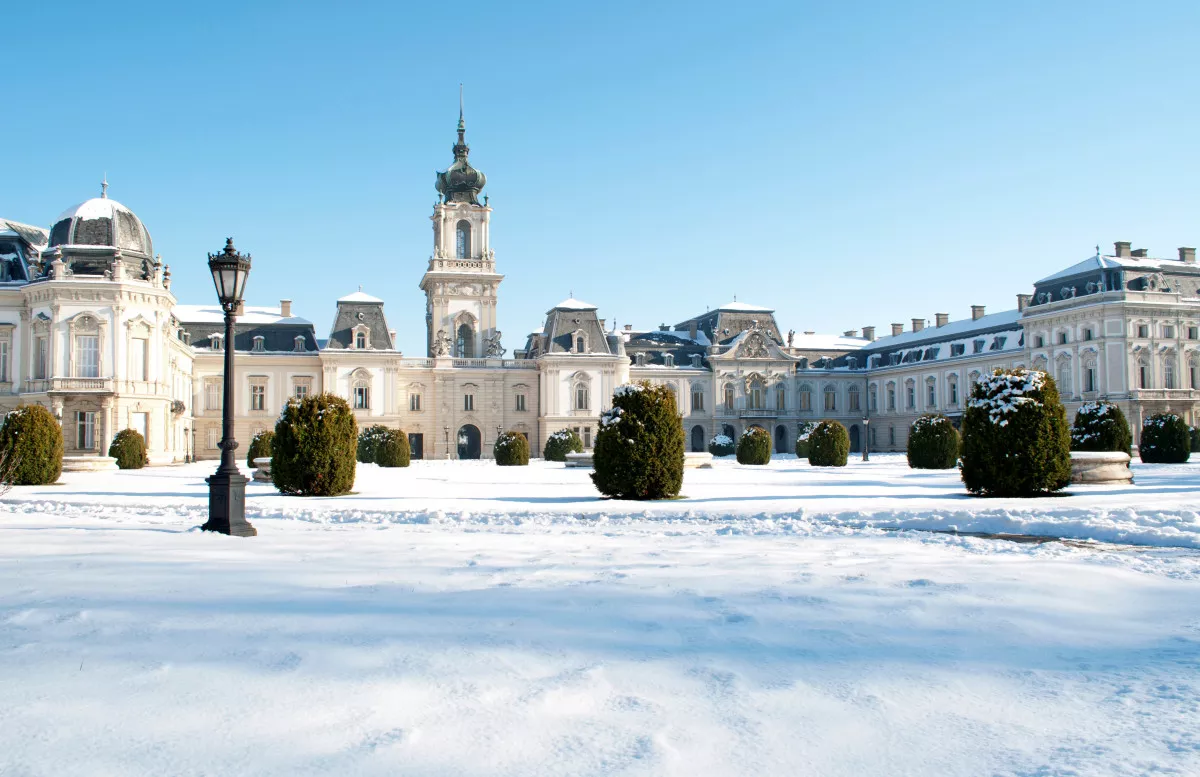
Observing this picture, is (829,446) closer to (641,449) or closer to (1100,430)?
(1100,430)

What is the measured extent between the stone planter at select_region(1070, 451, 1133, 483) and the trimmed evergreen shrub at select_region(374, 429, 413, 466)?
24.6m

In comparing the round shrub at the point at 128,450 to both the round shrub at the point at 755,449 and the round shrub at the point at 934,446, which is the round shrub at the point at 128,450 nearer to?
the round shrub at the point at 755,449

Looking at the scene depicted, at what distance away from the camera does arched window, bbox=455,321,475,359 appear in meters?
58.3

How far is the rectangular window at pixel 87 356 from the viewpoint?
38406mm

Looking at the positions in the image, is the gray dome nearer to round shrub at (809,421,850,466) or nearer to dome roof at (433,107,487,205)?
dome roof at (433,107,487,205)

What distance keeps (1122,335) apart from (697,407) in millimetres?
26548

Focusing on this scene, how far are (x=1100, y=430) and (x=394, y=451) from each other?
24.8 meters

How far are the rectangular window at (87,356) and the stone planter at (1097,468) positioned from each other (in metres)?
36.4

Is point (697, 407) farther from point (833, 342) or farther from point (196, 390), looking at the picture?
point (196, 390)

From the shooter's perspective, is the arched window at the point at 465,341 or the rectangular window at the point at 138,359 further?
the arched window at the point at 465,341

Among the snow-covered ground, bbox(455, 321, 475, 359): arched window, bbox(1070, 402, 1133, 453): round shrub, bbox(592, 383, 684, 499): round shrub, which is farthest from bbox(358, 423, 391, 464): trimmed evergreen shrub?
the snow-covered ground

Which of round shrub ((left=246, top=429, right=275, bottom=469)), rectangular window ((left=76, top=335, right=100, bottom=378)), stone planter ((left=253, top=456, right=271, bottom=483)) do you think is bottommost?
stone planter ((left=253, top=456, right=271, bottom=483))

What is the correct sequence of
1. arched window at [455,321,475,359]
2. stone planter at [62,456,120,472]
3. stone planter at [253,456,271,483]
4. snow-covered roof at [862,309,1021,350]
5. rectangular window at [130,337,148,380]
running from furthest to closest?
1. snow-covered roof at [862,309,1021,350]
2. arched window at [455,321,475,359]
3. rectangular window at [130,337,148,380]
4. stone planter at [62,456,120,472]
5. stone planter at [253,456,271,483]

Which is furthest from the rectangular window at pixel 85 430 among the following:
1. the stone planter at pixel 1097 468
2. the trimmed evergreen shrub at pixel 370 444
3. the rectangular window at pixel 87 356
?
the stone planter at pixel 1097 468
